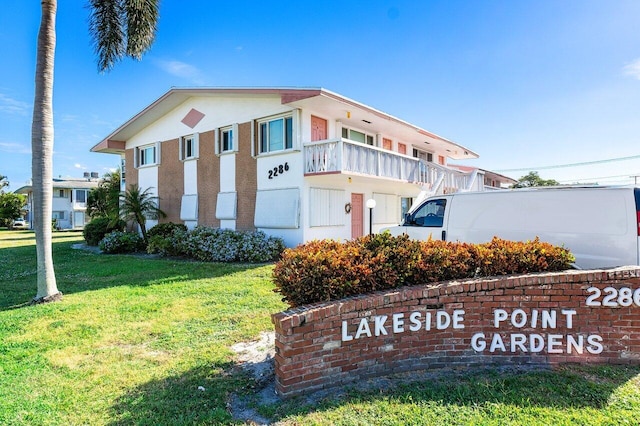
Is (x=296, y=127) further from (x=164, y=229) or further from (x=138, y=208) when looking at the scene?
(x=138, y=208)

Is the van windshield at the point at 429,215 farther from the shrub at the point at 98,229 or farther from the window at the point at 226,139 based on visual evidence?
the shrub at the point at 98,229

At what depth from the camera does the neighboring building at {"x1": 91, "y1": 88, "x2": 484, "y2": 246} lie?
13641 mm

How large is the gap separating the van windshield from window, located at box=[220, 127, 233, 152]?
10.4m

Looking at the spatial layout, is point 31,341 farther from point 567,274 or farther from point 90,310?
point 567,274

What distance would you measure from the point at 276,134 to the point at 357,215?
506 centimetres

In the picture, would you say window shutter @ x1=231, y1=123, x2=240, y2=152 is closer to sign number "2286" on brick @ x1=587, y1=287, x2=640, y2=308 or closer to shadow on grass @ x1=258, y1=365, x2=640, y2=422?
shadow on grass @ x1=258, y1=365, x2=640, y2=422

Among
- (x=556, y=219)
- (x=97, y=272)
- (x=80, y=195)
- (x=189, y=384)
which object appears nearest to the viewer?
Answer: (x=189, y=384)

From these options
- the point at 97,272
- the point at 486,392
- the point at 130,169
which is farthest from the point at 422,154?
the point at 486,392

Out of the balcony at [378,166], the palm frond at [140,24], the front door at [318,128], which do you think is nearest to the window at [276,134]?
the front door at [318,128]

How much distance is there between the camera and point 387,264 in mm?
4211

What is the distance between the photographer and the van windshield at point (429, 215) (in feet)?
27.0

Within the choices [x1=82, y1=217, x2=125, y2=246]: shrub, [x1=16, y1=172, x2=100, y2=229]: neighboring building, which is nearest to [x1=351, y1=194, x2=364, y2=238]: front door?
[x1=82, y1=217, x2=125, y2=246]: shrub

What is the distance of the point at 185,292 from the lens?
8.08 m

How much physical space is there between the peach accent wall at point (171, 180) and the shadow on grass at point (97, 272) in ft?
16.2
